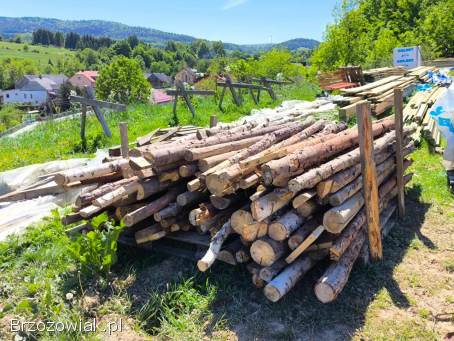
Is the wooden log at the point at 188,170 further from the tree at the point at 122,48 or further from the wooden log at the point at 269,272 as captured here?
the tree at the point at 122,48

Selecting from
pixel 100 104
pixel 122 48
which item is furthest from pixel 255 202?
pixel 122 48

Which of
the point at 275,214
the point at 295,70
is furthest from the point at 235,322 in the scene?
the point at 295,70

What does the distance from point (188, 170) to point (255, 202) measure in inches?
47.3

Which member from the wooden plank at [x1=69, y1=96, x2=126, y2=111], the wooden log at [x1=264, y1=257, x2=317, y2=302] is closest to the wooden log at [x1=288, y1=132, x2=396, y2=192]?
the wooden log at [x1=264, y1=257, x2=317, y2=302]

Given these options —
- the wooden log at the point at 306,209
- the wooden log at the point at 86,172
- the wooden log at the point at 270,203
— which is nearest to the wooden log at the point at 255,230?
the wooden log at the point at 270,203

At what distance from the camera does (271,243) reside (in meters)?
4.13

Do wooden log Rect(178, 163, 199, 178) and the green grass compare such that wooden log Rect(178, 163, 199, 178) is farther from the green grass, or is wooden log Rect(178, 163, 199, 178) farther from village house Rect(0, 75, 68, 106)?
village house Rect(0, 75, 68, 106)

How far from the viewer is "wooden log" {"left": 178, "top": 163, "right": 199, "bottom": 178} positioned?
4.87 m

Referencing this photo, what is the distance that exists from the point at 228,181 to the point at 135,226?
182 cm

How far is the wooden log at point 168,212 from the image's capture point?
485cm

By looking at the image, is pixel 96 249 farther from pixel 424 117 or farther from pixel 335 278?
pixel 424 117

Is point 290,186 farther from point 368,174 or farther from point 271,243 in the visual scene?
point 368,174

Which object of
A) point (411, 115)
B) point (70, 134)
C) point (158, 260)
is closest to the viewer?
point (158, 260)

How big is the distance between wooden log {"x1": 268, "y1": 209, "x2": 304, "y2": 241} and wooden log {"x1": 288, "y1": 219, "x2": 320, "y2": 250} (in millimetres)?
55
